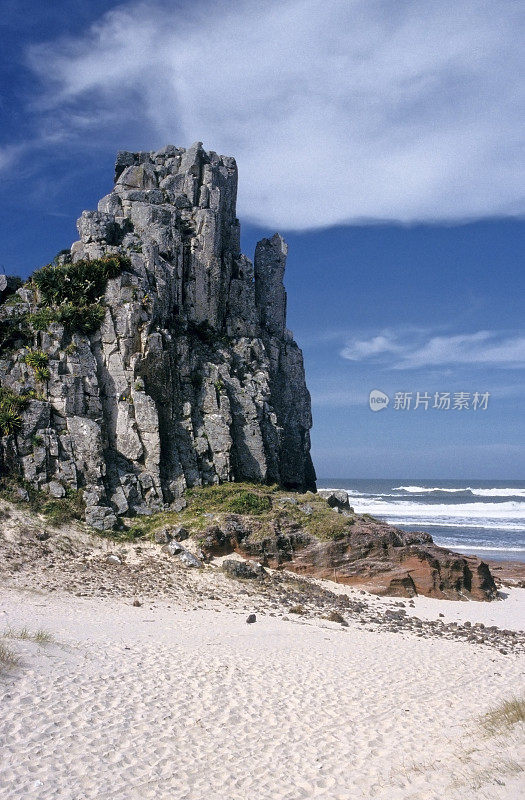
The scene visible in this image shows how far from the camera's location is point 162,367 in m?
25.4

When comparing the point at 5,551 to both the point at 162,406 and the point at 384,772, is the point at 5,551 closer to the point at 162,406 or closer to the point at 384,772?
the point at 162,406

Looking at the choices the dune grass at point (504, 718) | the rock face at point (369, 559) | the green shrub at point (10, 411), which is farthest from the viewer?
the green shrub at point (10, 411)

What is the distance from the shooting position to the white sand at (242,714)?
23.5ft

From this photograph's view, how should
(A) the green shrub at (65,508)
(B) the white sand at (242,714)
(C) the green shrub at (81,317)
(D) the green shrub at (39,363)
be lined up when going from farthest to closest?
(C) the green shrub at (81,317) < (D) the green shrub at (39,363) < (A) the green shrub at (65,508) < (B) the white sand at (242,714)

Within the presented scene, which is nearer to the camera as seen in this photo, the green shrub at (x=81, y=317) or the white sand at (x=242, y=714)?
the white sand at (x=242, y=714)

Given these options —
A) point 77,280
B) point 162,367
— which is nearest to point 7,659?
point 162,367

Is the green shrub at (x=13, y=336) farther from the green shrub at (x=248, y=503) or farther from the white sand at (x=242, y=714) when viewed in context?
the white sand at (x=242, y=714)

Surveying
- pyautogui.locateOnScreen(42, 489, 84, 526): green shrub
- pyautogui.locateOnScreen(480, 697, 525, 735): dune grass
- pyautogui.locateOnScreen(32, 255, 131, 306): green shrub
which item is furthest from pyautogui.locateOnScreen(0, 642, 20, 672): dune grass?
pyautogui.locateOnScreen(32, 255, 131, 306): green shrub

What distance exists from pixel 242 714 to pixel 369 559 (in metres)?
12.4

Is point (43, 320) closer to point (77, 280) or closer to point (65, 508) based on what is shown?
→ point (77, 280)

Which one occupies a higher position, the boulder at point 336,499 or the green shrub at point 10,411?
the green shrub at point 10,411

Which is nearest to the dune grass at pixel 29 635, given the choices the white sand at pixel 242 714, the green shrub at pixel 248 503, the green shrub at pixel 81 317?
the white sand at pixel 242 714

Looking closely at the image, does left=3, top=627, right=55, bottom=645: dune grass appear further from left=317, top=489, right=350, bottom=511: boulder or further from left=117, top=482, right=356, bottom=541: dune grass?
left=317, top=489, right=350, bottom=511: boulder

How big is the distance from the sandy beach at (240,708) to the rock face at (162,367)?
7763mm
